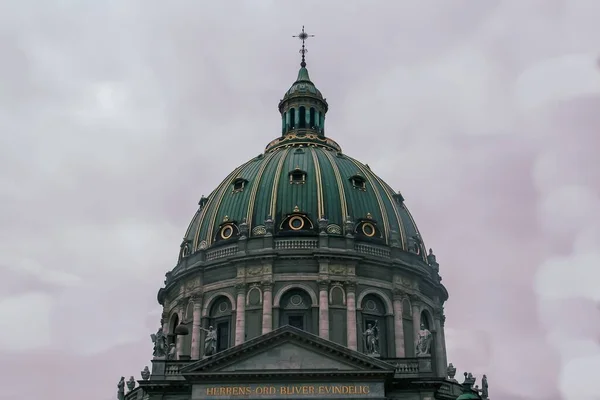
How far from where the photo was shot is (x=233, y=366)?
5369 cm

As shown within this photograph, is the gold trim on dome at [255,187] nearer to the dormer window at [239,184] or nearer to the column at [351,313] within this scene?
the dormer window at [239,184]

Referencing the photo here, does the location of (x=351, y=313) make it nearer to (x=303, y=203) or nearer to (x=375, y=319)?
(x=375, y=319)

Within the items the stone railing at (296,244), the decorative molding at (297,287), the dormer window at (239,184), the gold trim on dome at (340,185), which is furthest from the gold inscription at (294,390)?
the dormer window at (239,184)

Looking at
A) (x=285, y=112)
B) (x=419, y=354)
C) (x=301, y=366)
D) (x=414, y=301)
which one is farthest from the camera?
(x=285, y=112)

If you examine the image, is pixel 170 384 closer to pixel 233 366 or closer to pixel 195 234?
pixel 233 366

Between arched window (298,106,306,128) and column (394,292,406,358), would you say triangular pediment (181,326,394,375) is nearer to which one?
column (394,292,406,358)

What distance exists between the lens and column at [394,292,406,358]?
64.8 metres

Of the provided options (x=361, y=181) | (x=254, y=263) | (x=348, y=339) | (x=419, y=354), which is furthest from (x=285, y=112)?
(x=419, y=354)

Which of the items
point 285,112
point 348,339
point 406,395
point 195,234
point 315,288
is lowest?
point 406,395

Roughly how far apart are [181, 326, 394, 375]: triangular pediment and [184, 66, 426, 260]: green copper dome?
1504 cm

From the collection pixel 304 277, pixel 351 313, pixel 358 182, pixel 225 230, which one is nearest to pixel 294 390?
pixel 351 313

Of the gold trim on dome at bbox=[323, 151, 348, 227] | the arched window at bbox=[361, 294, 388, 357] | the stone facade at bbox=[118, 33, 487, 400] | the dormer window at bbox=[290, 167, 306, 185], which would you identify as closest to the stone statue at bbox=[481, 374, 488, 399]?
the stone facade at bbox=[118, 33, 487, 400]

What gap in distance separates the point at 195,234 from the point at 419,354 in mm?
24334

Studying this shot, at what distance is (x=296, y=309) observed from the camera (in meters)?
65.5
